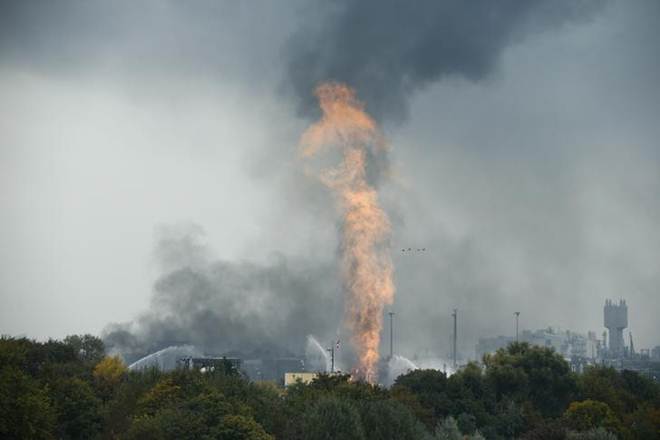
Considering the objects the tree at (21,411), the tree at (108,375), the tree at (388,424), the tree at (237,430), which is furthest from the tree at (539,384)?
the tree at (21,411)

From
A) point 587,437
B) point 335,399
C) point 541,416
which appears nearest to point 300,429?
point 335,399

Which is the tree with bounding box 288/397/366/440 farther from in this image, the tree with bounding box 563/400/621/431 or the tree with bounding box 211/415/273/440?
the tree with bounding box 563/400/621/431

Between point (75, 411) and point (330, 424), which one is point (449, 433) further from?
point (75, 411)

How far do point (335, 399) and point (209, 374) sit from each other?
25.5 meters

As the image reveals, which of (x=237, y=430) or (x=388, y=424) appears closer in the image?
(x=237, y=430)

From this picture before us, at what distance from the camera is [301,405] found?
13450 cm

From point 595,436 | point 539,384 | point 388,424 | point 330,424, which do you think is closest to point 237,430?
point 330,424

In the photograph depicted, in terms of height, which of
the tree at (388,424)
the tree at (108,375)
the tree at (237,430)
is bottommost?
the tree at (237,430)

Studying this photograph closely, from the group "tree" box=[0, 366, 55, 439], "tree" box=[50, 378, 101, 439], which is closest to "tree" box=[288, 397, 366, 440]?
"tree" box=[0, 366, 55, 439]

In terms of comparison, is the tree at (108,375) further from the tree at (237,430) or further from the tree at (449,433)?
the tree at (237,430)

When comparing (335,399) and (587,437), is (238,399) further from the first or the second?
(587,437)

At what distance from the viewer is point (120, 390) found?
457ft

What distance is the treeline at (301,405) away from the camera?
113 meters

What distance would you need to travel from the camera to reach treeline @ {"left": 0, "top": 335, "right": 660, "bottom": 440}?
112625 millimetres
